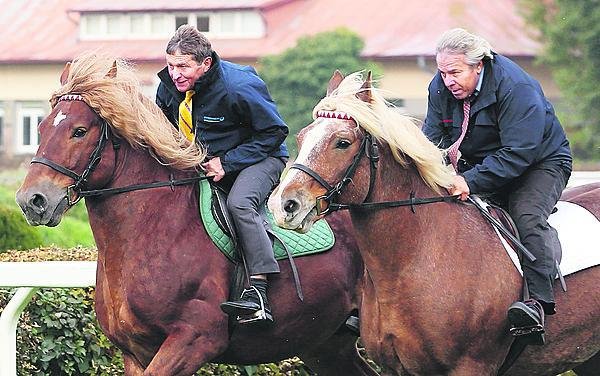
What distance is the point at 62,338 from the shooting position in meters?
6.98

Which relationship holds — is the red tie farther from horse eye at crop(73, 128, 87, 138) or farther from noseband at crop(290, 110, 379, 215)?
horse eye at crop(73, 128, 87, 138)

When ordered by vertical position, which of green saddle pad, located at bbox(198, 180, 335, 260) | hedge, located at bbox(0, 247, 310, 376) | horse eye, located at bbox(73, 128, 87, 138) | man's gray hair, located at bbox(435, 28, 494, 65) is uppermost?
man's gray hair, located at bbox(435, 28, 494, 65)

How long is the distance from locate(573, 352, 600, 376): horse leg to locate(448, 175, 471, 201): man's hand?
1.36 meters

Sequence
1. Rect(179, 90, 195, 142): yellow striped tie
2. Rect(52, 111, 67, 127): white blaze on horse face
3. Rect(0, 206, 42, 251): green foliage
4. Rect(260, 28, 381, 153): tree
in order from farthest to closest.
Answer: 1. Rect(260, 28, 381, 153): tree
2. Rect(0, 206, 42, 251): green foliage
3. Rect(179, 90, 195, 142): yellow striped tie
4. Rect(52, 111, 67, 127): white blaze on horse face

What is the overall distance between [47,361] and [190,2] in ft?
158

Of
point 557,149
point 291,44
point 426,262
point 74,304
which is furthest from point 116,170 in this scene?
point 291,44

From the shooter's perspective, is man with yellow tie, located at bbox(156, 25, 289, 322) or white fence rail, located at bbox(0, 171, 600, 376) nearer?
man with yellow tie, located at bbox(156, 25, 289, 322)

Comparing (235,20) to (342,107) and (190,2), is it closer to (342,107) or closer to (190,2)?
(190,2)

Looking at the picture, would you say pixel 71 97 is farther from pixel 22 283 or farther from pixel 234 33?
pixel 234 33

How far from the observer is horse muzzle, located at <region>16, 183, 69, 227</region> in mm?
5930

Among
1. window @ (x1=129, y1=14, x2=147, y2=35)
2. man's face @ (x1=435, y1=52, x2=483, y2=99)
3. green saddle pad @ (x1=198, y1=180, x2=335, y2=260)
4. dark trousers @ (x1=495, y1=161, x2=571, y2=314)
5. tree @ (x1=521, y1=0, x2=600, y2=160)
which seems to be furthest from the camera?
window @ (x1=129, y1=14, x2=147, y2=35)

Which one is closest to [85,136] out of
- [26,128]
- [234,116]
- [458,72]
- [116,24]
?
[234,116]

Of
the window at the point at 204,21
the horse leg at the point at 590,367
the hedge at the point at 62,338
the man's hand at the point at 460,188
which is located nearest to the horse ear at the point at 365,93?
the man's hand at the point at 460,188

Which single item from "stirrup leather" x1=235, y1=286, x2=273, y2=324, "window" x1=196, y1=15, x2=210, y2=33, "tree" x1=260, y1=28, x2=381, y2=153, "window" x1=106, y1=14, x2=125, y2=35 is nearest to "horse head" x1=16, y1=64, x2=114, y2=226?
"stirrup leather" x1=235, y1=286, x2=273, y2=324
